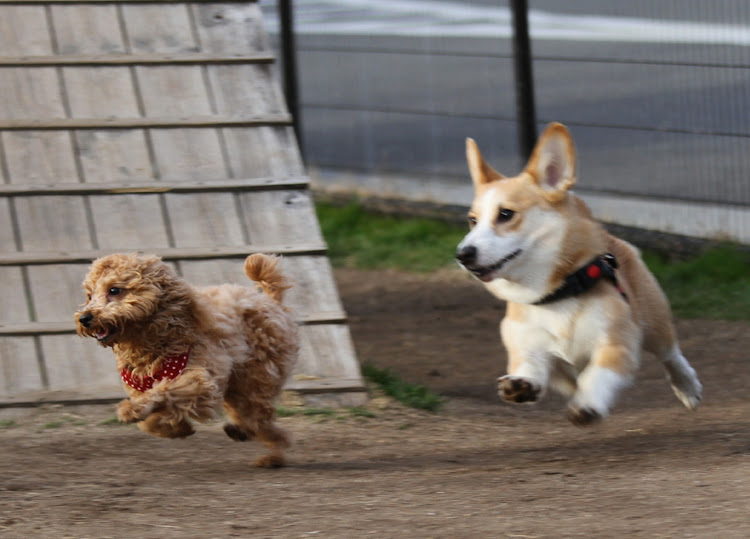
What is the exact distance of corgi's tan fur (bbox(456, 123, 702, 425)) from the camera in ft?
13.6

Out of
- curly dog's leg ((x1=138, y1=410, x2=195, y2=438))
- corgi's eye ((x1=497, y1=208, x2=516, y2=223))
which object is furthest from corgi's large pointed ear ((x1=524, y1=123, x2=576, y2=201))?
curly dog's leg ((x1=138, y1=410, x2=195, y2=438))

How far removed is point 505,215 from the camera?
424 centimetres

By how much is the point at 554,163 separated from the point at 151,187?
2.45m

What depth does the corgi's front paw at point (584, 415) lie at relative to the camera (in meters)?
4.06

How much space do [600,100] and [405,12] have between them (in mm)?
14093

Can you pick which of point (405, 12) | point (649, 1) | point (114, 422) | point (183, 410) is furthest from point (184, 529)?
point (405, 12)

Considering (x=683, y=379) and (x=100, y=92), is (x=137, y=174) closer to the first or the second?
(x=100, y=92)

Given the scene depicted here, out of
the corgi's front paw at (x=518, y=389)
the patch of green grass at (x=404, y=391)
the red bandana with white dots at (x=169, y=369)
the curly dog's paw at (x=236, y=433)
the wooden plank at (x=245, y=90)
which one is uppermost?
the wooden plank at (x=245, y=90)

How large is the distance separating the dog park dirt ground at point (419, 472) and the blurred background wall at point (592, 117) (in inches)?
92.6

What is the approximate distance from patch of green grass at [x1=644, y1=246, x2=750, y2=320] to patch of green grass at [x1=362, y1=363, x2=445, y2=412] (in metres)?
2.27

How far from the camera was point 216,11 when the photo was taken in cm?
726

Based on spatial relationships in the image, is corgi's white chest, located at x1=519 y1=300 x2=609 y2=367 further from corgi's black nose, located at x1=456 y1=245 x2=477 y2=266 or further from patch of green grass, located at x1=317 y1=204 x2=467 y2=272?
patch of green grass, located at x1=317 y1=204 x2=467 y2=272

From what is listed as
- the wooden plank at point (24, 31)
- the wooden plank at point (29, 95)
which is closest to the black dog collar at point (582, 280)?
the wooden plank at point (29, 95)

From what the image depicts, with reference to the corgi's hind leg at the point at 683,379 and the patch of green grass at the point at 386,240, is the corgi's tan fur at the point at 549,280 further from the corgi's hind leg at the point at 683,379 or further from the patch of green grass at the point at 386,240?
the patch of green grass at the point at 386,240
